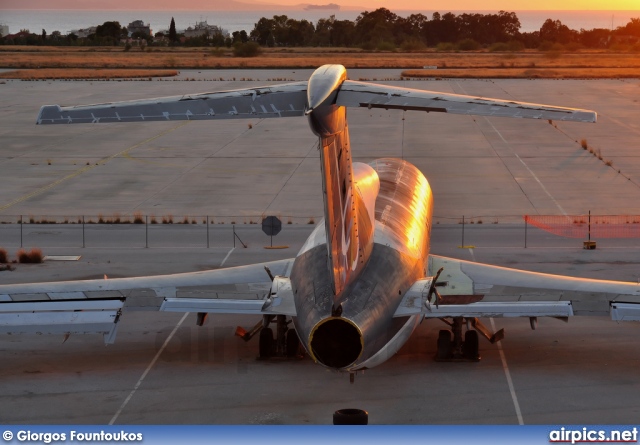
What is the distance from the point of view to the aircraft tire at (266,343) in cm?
2492

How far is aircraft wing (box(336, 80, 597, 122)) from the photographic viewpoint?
16234mm

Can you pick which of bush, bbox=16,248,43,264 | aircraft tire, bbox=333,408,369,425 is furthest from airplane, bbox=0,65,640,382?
bush, bbox=16,248,43,264

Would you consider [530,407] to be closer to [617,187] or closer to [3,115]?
[617,187]

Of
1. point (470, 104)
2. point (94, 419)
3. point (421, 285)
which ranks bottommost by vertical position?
point (94, 419)

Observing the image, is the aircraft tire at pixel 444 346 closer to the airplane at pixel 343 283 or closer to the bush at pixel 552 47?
the airplane at pixel 343 283

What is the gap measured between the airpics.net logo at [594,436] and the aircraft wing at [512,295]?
7624mm

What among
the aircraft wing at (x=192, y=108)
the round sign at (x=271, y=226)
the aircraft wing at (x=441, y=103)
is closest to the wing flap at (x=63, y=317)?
the aircraft wing at (x=192, y=108)

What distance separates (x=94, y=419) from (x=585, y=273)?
59.1ft

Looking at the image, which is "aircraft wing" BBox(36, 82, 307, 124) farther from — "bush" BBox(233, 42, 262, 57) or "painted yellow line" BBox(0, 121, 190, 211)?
"bush" BBox(233, 42, 262, 57)

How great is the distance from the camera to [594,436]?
14.0 metres

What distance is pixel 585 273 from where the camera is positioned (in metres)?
33.9

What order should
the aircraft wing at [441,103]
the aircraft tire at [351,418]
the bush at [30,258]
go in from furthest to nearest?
the bush at [30,258]
the aircraft tire at [351,418]
the aircraft wing at [441,103]

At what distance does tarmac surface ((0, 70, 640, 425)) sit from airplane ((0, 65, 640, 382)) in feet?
4.43

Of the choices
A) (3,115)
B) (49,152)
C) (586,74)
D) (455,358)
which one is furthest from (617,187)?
(586,74)
